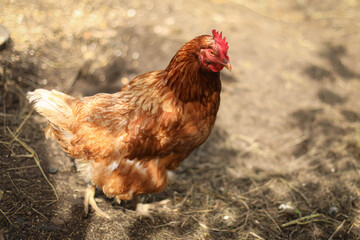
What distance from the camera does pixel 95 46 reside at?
16.1ft

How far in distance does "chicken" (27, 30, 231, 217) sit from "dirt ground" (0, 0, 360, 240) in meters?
0.61

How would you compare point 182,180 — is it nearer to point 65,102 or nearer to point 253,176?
point 253,176

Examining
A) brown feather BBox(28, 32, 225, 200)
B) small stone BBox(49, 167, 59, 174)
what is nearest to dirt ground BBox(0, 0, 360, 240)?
small stone BBox(49, 167, 59, 174)

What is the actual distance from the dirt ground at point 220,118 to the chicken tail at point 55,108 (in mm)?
773

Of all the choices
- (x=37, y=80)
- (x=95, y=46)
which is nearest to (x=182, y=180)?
(x=37, y=80)

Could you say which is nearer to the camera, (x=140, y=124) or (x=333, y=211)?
(x=140, y=124)

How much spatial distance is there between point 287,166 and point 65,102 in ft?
9.56

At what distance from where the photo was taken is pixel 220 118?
450 centimetres

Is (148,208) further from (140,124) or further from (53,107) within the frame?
(53,107)

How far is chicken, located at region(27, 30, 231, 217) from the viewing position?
8.50 ft

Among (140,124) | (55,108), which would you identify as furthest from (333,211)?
(55,108)

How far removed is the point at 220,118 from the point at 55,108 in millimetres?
2558

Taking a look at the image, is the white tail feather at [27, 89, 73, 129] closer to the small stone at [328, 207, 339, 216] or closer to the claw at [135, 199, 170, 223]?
the claw at [135, 199, 170, 223]

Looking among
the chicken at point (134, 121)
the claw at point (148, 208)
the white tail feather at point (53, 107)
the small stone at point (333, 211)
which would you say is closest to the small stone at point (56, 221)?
the chicken at point (134, 121)
